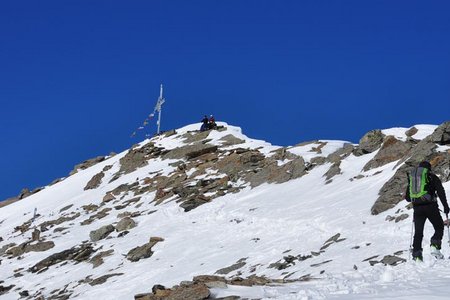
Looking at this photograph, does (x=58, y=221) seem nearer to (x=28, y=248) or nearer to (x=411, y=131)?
(x=28, y=248)

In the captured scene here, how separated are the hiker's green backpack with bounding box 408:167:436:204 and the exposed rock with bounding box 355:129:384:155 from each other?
61.9 ft

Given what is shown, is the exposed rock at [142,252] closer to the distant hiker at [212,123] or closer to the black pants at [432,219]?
the black pants at [432,219]

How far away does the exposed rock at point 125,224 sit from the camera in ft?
106

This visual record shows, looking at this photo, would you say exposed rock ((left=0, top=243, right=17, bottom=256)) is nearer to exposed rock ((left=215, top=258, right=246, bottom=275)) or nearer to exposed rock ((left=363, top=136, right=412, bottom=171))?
exposed rock ((left=215, top=258, right=246, bottom=275))

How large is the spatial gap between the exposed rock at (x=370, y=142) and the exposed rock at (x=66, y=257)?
53.3ft

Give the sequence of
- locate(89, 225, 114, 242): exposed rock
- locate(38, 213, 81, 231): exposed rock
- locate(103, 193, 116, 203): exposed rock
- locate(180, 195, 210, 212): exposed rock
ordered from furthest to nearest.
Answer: locate(103, 193, 116, 203): exposed rock → locate(38, 213, 81, 231): exposed rock → locate(180, 195, 210, 212): exposed rock → locate(89, 225, 114, 242): exposed rock

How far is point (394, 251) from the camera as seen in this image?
1547 centimetres

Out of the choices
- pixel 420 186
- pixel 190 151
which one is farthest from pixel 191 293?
pixel 190 151

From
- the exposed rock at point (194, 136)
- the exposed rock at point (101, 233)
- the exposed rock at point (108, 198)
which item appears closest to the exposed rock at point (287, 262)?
the exposed rock at point (101, 233)

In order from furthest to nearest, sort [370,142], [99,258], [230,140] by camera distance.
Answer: [230,140]
[370,142]
[99,258]

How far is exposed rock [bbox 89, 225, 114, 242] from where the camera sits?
31.7 meters

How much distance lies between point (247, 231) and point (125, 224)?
9863 millimetres

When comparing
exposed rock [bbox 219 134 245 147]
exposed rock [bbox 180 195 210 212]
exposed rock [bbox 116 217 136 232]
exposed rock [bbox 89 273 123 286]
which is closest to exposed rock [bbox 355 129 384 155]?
exposed rock [bbox 180 195 210 212]

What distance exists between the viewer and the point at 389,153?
93.5ft
